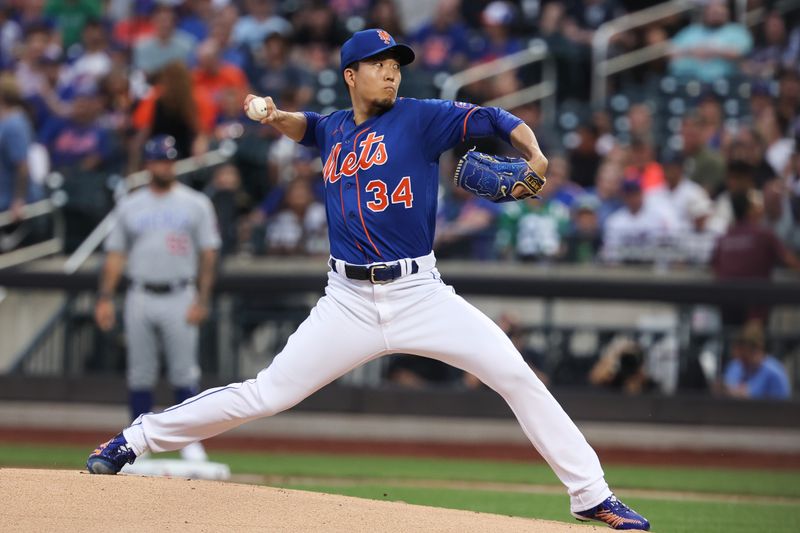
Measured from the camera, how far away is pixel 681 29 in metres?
14.2

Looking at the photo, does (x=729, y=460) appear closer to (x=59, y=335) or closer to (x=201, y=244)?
(x=201, y=244)

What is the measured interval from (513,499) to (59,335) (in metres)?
4.75

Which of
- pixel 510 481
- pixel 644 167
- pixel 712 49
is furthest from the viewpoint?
pixel 712 49

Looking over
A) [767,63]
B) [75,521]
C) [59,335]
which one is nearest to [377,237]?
[75,521]

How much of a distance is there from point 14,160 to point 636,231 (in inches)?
216

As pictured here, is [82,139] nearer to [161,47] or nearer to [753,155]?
[161,47]

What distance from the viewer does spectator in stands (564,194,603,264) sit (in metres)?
10.6

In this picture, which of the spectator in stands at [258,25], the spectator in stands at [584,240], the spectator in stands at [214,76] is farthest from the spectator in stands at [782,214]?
the spectator in stands at [258,25]

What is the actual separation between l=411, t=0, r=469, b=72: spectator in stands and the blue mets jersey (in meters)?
8.02

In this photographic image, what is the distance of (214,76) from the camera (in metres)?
12.6

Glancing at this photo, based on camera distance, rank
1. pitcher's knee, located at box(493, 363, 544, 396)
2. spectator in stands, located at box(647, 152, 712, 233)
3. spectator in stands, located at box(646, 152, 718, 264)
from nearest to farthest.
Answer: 1. pitcher's knee, located at box(493, 363, 544, 396)
2. spectator in stands, located at box(646, 152, 718, 264)
3. spectator in stands, located at box(647, 152, 712, 233)

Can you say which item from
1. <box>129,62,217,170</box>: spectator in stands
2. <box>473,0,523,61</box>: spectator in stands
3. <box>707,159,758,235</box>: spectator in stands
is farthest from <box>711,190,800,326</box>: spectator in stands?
<box>129,62,217,170</box>: spectator in stands

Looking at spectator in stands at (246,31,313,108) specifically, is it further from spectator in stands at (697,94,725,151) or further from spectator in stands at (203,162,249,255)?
spectator in stands at (697,94,725,151)

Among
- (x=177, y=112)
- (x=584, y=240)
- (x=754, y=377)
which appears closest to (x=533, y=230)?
(x=584, y=240)
